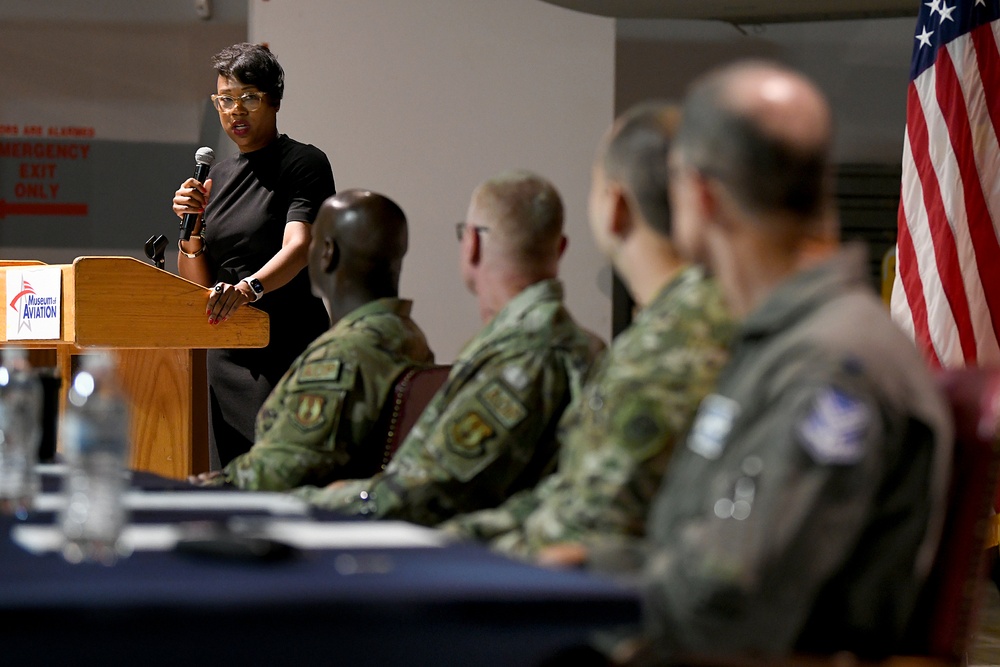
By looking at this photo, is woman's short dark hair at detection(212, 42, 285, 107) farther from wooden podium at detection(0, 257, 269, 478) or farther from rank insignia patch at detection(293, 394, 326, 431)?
rank insignia patch at detection(293, 394, 326, 431)

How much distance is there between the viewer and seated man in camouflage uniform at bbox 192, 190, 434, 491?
2.65m

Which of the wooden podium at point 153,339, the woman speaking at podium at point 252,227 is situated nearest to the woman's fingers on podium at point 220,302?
the wooden podium at point 153,339

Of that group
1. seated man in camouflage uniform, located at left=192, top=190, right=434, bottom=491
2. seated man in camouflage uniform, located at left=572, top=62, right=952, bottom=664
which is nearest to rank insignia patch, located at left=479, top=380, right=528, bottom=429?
seated man in camouflage uniform, located at left=192, top=190, right=434, bottom=491

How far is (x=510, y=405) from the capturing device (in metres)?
2.18

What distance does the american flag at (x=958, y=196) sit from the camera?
4.35 metres

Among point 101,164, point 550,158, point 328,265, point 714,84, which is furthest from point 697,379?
point 101,164

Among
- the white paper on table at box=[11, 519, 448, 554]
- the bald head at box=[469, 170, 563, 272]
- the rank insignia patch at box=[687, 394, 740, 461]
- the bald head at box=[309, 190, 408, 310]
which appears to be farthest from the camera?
the bald head at box=[309, 190, 408, 310]

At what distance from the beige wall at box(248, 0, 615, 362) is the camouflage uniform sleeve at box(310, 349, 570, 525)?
16.5 ft

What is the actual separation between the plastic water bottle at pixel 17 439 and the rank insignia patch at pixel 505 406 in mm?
668

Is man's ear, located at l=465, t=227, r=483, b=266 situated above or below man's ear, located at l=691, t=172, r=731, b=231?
below

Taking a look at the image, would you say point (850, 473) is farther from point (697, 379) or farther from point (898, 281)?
point (898, 281)

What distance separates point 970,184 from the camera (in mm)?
4383

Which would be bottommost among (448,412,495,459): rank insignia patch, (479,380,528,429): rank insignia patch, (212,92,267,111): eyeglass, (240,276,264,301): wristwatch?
(448,412,495,459): rank insignia patch

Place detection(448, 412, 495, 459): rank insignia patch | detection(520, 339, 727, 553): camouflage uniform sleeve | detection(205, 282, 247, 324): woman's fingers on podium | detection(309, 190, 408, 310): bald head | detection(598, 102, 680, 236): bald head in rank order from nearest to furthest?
detection(520, 339, 727, 553): camouflage uniform sleeve, detection(598, 102, 680, 236): bald head, detection(448, 412, 495, 459): rank insignia patch, detection(309, 190, 408, 310): bald head, detection(205, 282, 247, 324): woman's fingers on podium
